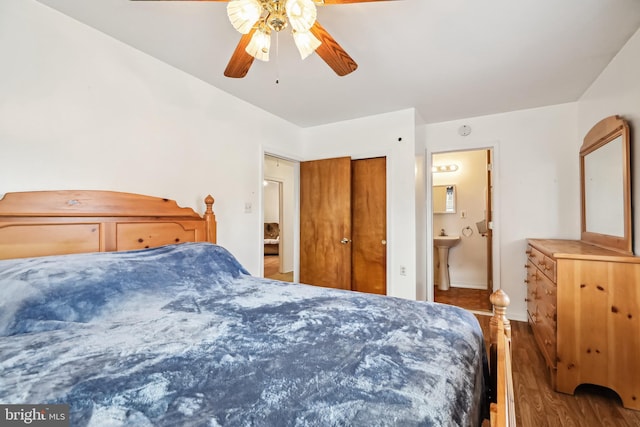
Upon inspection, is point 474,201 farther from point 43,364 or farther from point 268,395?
point 43,364

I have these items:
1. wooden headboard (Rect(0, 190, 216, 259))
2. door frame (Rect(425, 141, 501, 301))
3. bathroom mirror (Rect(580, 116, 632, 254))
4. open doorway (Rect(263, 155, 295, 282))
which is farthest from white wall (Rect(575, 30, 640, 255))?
open doorway (Rect(263, 155, 295, 282))

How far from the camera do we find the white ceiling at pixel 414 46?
1.63m

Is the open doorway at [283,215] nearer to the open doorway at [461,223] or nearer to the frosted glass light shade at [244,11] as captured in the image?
the open doorway at [461,223]

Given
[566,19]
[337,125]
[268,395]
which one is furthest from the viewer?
[337,125]

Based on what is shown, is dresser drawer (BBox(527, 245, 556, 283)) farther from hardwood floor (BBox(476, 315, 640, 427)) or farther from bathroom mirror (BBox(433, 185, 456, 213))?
bathroom mirror (BBox(433, 185, 456, 213))

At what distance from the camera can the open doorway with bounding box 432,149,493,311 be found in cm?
444

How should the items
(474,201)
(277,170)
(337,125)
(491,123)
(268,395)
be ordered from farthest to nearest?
(277,170) → (474,201) → (337,125) → (491,123) → (268,395)

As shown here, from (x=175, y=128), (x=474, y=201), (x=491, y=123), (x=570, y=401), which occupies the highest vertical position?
(x=491, y=123)

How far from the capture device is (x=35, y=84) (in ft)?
5.14

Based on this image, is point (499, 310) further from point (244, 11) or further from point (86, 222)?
point (86, 222)

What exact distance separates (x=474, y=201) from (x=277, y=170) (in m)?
3.72

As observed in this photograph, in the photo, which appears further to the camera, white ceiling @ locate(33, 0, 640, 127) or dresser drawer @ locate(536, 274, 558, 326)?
dresser drawer @ locate(536, 274, 558, 326)

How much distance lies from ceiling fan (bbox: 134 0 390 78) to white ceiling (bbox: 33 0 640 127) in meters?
0.29

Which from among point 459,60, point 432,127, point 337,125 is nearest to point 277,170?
point 337,125
